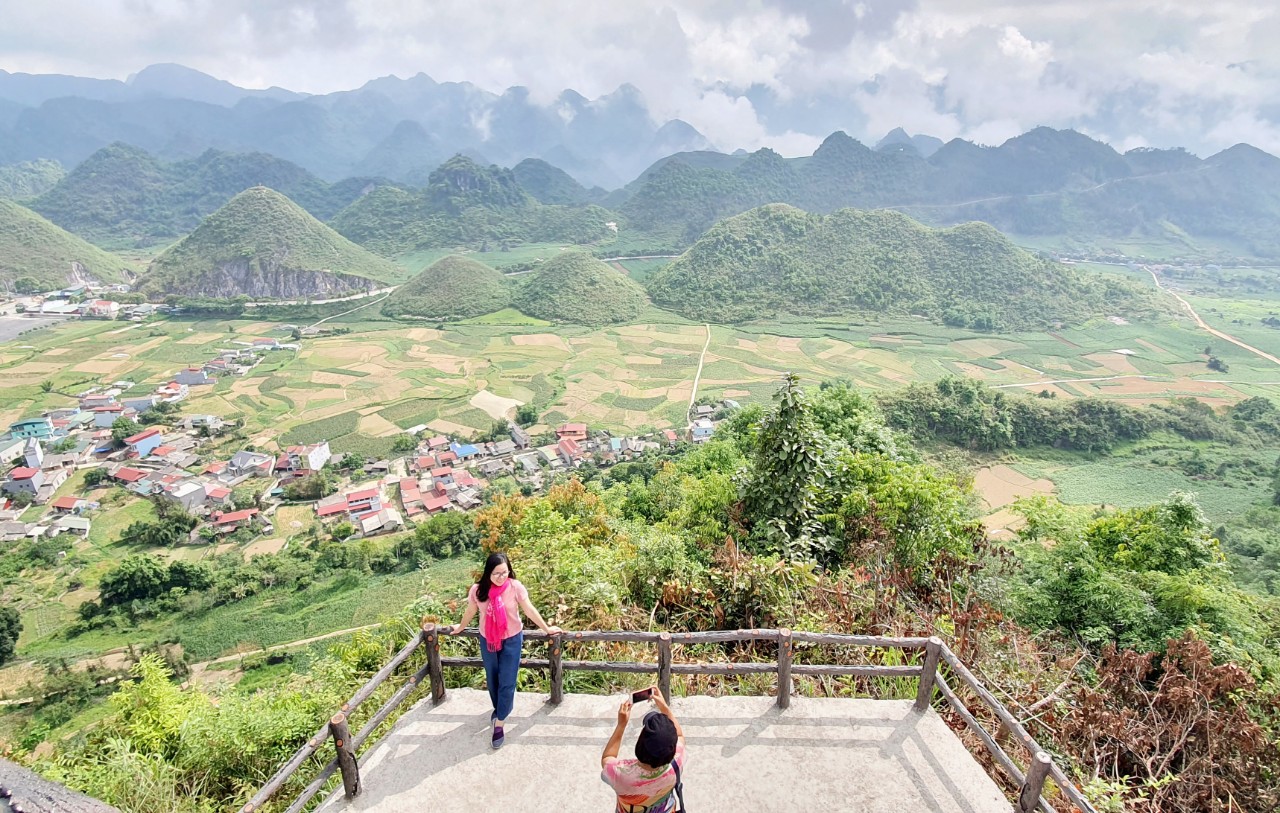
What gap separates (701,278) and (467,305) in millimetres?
29415

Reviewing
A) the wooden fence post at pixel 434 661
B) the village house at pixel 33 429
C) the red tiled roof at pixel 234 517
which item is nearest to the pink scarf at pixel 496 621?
Result: the wooden fence post at pixel 434 661

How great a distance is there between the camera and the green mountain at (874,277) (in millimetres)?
64375

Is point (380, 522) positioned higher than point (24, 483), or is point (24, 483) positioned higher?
point (24, 483)

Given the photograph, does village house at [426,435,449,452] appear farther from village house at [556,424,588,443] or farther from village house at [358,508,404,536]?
village house at [358,508,404,536]

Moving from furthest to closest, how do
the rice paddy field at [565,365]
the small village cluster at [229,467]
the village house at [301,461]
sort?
1. the rice paddy field at [565,365]
2. the village house at [301,461]
3. the small village cluster at [229,467]

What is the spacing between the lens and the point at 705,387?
45312 millimetres

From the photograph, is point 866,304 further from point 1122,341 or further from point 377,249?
point 377,249

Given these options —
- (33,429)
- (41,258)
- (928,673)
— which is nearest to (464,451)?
(33,429)

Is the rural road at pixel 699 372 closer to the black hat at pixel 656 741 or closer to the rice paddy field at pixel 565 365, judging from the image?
the rice paddy field at pixel 565 365

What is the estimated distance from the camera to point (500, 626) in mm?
3953

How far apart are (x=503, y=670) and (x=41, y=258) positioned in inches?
4101

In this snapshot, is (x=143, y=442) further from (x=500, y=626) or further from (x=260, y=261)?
(x=260, y=261)

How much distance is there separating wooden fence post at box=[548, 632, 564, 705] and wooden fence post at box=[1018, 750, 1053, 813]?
295cm

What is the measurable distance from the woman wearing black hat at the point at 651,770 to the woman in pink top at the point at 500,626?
→ 1359 millimetres
